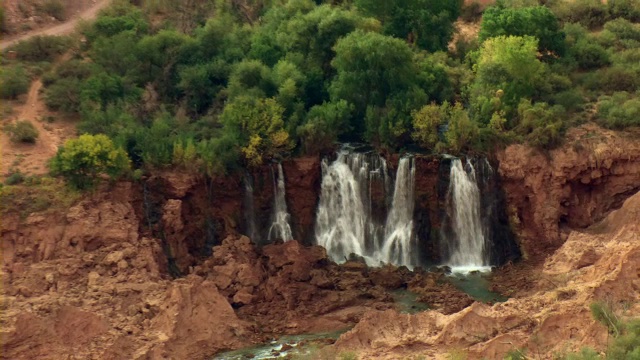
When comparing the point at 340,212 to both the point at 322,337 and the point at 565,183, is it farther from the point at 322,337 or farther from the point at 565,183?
the point at 565,183

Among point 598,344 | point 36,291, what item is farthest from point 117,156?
point 598,344

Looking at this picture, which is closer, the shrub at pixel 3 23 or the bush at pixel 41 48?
the bush at pixel 41 48

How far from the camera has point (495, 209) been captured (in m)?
39.2

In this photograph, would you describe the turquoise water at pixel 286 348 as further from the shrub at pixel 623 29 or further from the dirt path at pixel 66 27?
the shrub at pixel 623 29

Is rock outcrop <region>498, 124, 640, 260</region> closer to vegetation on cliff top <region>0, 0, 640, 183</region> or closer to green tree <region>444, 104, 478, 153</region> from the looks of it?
vegetation on cliff top <region>0, 0, 640, 183</region>

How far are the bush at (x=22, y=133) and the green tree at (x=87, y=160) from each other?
9.22 feet

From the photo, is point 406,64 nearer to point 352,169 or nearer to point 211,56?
point 352,169

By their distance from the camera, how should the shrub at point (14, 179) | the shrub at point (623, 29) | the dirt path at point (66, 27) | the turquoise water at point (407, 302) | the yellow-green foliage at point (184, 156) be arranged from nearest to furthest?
1. the turquoise water at point (407, 302)
2. the shrub at point (14, 179)
3. the yellow-green foliage at point (184, 156)
4. the shrub at point (623, 29)
5. the dirt path at point (66, 27)

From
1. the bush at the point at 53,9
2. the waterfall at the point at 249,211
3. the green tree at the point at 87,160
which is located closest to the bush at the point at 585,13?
the waterfall at the point at 249,211

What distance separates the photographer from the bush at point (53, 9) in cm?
5081

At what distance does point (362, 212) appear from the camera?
3941 cm

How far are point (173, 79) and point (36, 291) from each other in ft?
49.0

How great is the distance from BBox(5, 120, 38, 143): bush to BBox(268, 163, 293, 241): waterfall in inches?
391

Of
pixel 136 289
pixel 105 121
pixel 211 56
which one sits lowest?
pixel 136 289
